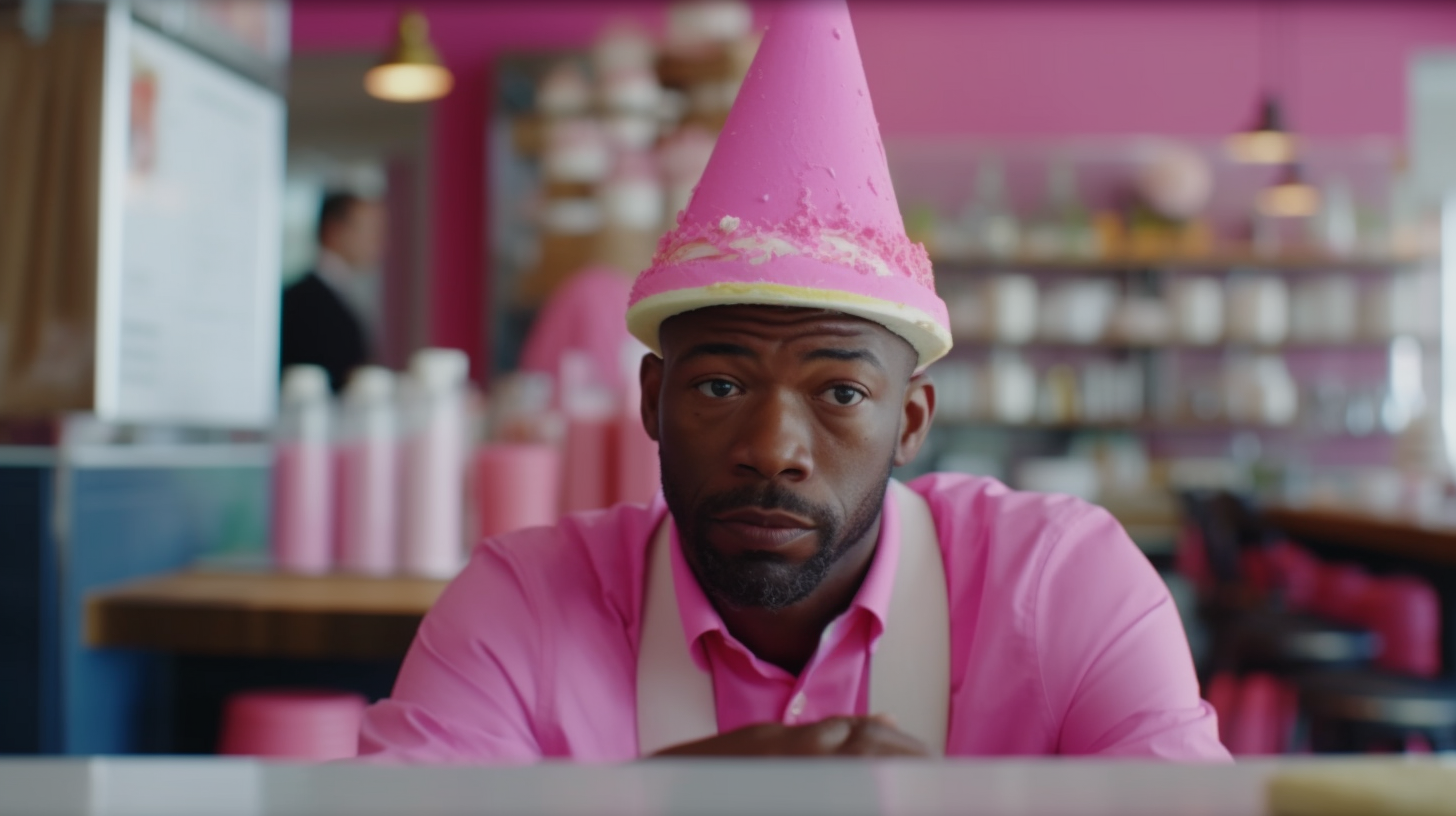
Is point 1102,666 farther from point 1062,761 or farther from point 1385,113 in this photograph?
point 1385,113

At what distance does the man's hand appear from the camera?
2.60 feet

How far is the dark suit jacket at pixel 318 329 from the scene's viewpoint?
173 inches

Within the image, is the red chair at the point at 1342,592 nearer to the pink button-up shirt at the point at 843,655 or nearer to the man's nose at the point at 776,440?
the pink button-up shirt at the point at 843,655

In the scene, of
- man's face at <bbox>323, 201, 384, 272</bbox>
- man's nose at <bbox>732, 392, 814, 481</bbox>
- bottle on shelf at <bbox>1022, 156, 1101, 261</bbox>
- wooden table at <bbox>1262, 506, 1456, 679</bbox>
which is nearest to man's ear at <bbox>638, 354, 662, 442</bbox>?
man's nose at <bbox>732, 392, 814, 481</bbox>

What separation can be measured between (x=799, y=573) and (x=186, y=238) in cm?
173

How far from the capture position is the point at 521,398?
2564 mm

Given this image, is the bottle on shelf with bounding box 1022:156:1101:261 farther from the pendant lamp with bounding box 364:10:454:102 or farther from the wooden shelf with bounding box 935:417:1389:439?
the pendant lamp with bounding box 364:10:454:102

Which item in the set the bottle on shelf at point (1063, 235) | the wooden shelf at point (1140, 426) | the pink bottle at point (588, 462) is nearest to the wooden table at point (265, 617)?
the pink bottle at point (588, 462)

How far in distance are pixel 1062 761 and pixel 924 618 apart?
603mm

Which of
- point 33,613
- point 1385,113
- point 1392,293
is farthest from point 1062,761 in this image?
point 1385,113

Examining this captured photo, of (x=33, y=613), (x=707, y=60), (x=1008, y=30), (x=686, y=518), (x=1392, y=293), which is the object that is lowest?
(x=33, y=613)

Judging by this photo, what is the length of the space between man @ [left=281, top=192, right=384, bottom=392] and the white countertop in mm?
4067

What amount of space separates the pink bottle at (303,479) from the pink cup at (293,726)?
30 cm

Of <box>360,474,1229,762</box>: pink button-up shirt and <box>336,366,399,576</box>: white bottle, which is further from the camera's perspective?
<box>336,366,399,576</box>: white bottle
